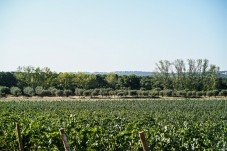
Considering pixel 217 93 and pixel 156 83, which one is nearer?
pixel 217 93

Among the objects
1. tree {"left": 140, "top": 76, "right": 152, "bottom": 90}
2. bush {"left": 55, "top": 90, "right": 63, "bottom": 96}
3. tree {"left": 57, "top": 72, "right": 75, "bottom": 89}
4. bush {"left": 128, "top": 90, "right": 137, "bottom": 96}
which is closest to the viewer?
bush {"left": 55, "top": 90, "right": 63, "bottom": 96}

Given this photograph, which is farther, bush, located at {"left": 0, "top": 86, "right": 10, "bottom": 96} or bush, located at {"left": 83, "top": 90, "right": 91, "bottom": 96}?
bush, located at {"left": 83, "top": 90, "right": 91, "bottom": 96}

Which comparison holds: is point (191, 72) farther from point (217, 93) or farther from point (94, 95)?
point (94, 95)

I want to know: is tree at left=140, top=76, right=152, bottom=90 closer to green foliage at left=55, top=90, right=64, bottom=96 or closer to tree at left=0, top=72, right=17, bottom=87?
green foliage at left=55, top=90, right=64, bottom=96

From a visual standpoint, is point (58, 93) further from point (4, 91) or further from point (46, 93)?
point (4, 91)

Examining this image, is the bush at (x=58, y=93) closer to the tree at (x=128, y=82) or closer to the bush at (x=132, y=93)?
the bush at (x=132, y=93)

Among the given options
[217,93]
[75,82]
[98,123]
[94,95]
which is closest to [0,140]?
[98,123]

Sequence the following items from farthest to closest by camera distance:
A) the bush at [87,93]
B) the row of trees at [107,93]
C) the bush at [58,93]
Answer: the bush at [87,93], the bush at [58,93], the row of trees at [107,93]

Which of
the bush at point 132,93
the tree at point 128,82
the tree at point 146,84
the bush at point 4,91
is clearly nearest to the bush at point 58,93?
the bush at point 4,91

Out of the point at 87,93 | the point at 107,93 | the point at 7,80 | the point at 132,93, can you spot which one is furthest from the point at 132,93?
the point at 7,80

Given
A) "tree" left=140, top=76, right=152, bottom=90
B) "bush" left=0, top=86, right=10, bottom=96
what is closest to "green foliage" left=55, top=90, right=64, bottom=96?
"bush" left=0, top=86, right=10, bottom=96

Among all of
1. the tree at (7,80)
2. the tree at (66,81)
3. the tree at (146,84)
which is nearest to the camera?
the tree at (66,81)

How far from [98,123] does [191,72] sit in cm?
8540

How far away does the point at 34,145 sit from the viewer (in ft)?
39.7
